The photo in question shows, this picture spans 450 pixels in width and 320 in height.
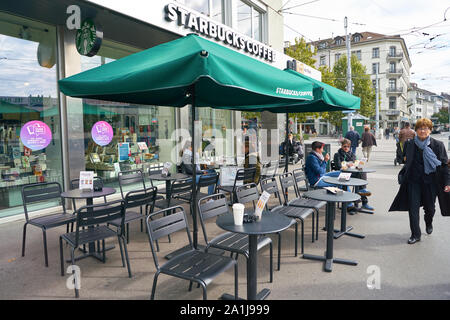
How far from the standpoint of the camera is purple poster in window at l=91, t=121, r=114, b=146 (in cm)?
752

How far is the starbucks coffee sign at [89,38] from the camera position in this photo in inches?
225

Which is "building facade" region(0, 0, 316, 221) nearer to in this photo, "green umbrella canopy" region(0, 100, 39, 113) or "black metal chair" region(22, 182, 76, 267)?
"green umbrella canopy" region(0, 100, 39, 113)

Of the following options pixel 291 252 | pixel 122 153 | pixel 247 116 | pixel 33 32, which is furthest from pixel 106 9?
pixel 247 116

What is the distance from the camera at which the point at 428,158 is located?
14.1 ft

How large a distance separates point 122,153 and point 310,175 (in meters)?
5.10

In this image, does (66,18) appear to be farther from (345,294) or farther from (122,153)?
(345,294)

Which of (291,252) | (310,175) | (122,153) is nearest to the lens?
(291,252)

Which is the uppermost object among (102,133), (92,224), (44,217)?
(102,133)

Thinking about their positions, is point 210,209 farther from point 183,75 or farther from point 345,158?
point 345,158

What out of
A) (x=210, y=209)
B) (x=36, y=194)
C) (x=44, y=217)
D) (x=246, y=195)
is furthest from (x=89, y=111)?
(x=210, y=209)

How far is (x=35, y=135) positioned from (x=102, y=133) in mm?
1641

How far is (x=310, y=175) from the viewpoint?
6004 millimetres

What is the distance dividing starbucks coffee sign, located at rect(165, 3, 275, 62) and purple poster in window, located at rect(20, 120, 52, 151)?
354cm

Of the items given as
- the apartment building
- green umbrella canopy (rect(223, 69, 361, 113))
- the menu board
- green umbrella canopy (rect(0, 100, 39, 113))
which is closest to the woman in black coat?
green umbrella canopy (rect(223, 69, 361, 113))
